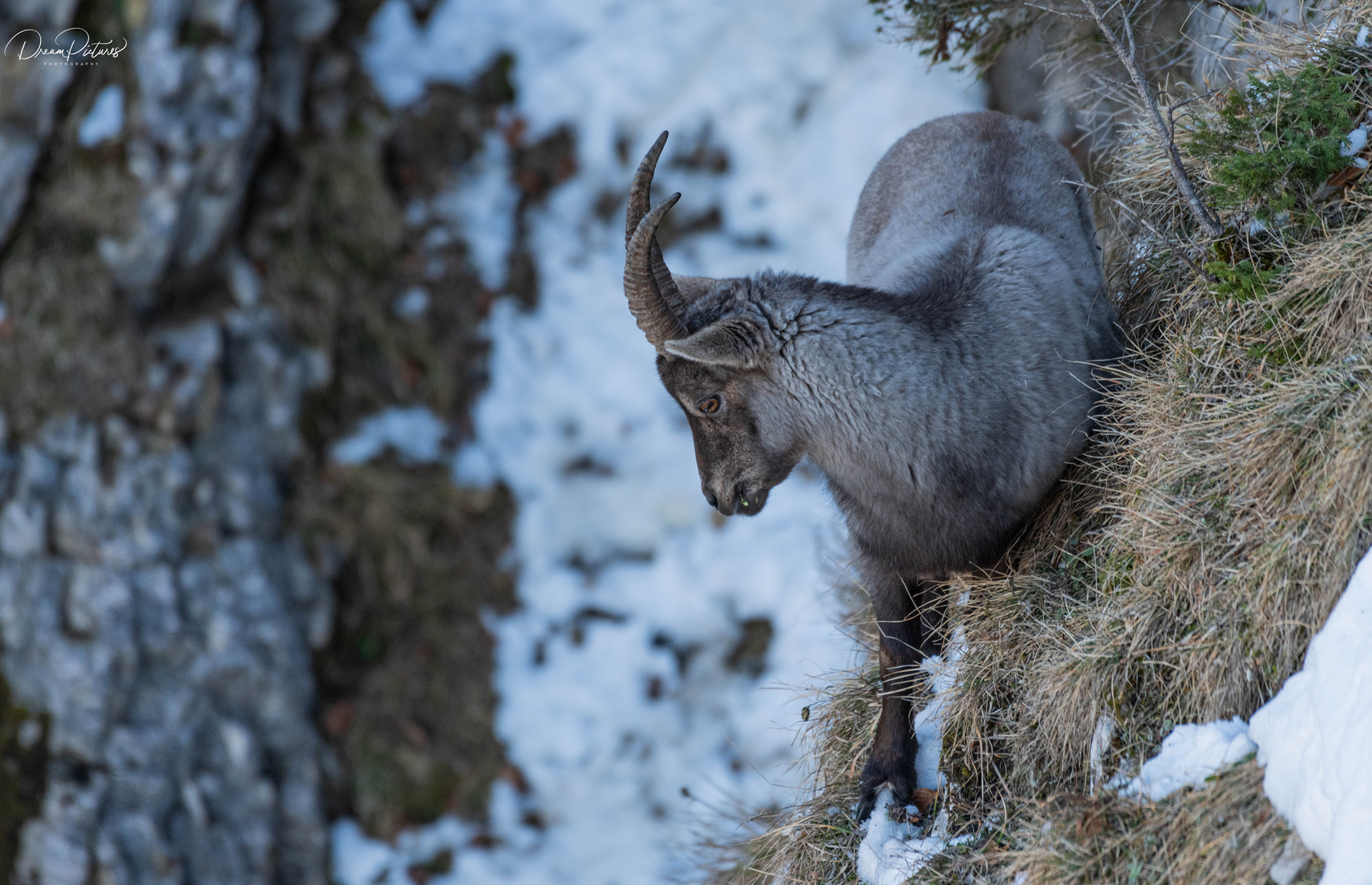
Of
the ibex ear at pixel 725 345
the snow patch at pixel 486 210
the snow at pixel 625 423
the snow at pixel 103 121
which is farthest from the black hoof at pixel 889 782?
the snow at pixel 103 121

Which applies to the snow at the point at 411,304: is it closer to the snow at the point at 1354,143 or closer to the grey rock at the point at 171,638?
the grey rock at the point at 171,638

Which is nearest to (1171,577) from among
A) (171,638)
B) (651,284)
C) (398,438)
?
(651,284)

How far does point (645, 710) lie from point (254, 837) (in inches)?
101

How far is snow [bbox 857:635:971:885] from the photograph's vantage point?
323 cm

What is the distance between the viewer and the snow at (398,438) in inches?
293

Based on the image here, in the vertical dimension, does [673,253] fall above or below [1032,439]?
above

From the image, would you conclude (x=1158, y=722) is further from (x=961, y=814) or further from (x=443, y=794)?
(x=443, y=794)

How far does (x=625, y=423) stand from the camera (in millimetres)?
7324

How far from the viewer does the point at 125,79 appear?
21.7ft

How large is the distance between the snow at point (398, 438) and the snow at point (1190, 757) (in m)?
5.60

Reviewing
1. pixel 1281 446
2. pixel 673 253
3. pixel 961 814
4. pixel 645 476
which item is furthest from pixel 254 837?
pixel 1281 446
